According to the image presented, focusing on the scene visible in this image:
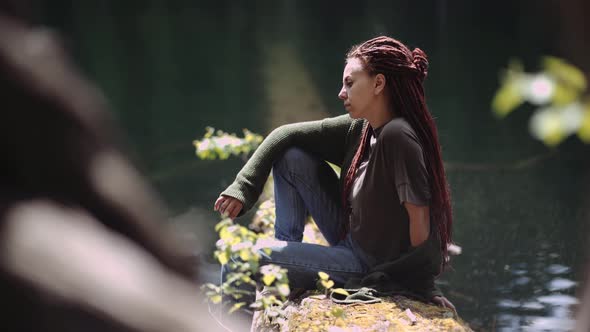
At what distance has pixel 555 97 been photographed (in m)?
0.66

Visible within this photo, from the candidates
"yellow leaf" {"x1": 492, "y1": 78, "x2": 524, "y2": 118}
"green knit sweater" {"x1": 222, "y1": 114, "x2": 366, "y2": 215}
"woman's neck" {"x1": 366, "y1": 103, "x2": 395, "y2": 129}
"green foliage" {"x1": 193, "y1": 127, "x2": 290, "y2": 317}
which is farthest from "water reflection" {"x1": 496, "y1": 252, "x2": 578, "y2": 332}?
"yellow leaf" {"x1": 492, "y1": 78, "x2": 524, "y2": 118}

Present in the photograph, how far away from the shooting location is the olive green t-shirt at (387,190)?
2.70 metres

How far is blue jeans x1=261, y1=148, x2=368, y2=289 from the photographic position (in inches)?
117

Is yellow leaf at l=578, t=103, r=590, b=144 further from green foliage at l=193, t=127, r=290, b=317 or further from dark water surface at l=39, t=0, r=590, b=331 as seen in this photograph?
A: green foliage at l=193, t=127, r=290, b=317

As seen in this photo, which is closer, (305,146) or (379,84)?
(379,84)

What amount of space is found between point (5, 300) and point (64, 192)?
90mm

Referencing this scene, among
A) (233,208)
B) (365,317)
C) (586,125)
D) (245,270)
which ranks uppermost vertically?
(233,208)

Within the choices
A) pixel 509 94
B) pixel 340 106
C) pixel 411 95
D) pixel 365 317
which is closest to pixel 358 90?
pixel 411 95

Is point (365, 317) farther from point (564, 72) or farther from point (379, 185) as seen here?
point (564, 72)

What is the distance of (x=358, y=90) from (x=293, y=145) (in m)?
0.44

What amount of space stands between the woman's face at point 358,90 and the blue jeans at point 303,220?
349mm

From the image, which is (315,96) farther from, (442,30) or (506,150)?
(442,30)

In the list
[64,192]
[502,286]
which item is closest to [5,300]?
[64,192]

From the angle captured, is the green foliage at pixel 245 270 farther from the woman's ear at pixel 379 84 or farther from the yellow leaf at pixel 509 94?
the yellow leaf at pixel 509 94
